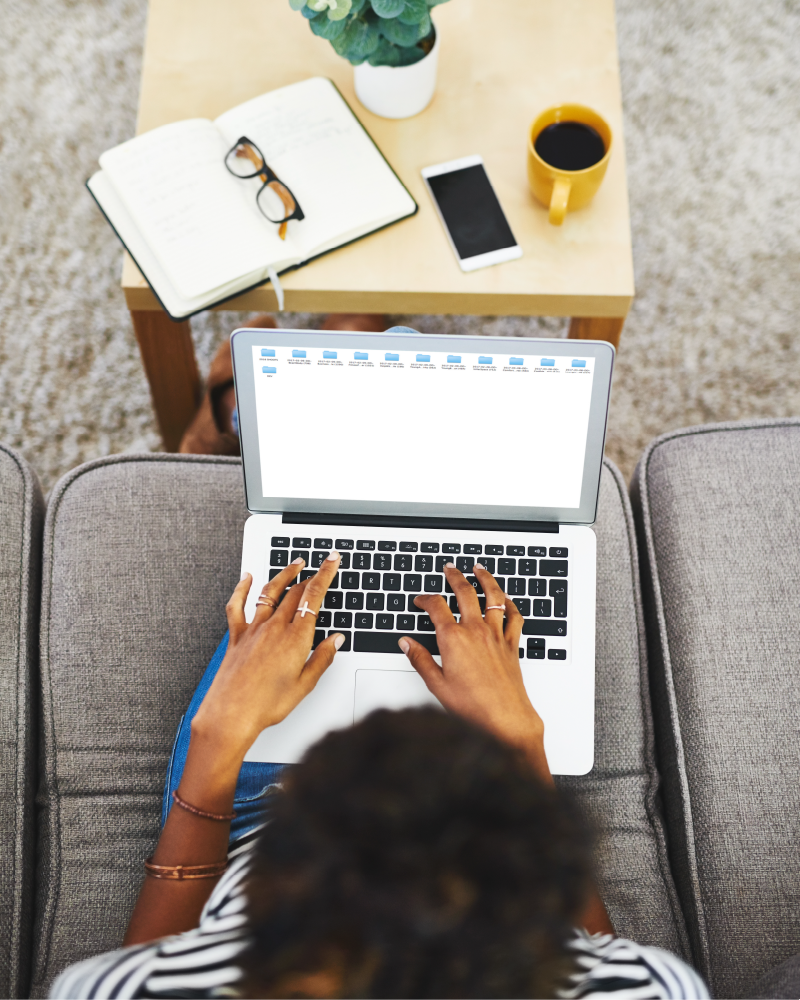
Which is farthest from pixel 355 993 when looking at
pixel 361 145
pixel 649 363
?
pixel 649 363

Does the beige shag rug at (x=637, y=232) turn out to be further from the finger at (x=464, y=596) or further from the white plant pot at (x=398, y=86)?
the finger at (x=464, y=596)

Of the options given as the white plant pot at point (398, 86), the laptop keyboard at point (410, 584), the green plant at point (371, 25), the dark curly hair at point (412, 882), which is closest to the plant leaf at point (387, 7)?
the green plant at point (371, 25)

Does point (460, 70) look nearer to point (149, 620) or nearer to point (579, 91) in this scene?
point (579, 91)

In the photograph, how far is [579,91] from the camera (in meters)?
1.20

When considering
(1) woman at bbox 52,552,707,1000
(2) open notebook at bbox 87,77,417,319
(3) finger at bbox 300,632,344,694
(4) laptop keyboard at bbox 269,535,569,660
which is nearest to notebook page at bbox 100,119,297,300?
(2) open notebook at bbox 87,77,417,319

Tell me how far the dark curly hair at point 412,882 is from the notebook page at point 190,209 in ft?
2.31

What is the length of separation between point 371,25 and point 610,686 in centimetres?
83

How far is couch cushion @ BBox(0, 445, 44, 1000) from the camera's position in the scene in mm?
871

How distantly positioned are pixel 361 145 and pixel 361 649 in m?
0.67

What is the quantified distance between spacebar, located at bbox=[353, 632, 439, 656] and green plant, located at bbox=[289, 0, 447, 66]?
682 millimetres

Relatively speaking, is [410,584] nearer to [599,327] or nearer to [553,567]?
[553,567]

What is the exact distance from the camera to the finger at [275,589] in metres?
0.91

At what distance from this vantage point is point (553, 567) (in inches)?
38.3

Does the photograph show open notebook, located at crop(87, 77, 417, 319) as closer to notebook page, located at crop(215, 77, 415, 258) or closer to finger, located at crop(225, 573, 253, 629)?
notebook page, located at crop(215, 77, 415, 258)
